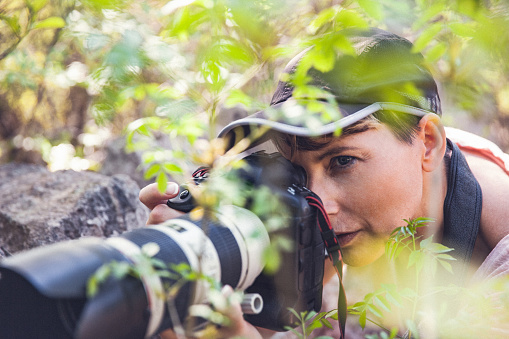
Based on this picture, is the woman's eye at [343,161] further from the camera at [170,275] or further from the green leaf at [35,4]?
the green leaf at [35,4]

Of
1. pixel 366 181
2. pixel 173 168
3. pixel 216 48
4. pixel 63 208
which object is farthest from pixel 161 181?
pixel 63 208

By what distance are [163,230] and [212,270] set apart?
0.11m

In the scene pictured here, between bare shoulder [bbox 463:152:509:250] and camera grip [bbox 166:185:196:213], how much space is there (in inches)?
31.3

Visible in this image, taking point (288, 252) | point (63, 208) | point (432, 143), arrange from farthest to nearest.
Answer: point (63, 208)
point (432, 143)
point (288, 252)

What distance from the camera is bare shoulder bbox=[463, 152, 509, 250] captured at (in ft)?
3.96

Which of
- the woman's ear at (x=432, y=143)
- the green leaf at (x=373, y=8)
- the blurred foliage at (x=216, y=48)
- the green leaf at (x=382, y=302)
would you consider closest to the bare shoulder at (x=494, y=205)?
the woman's ear at (x=432, y=143)

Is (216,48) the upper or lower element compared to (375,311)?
upper

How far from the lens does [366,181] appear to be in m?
1.11

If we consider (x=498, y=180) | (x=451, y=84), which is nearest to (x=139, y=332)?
(x=451, y=84)

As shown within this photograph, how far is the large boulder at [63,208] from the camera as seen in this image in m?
1.37

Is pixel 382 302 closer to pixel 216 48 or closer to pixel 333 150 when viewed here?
pixel 333 150

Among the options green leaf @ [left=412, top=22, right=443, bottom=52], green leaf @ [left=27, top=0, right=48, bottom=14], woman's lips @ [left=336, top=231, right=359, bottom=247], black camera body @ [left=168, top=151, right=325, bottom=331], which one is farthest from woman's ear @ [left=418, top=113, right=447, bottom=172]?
green leaf @ [left=27, top=0, right=48, bottom=14]

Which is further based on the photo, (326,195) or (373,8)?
(326,195)

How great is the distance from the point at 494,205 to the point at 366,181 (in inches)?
15.9
